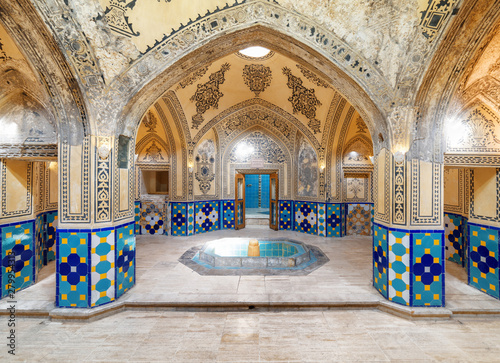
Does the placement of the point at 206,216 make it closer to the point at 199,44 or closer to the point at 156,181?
the point at 156,181

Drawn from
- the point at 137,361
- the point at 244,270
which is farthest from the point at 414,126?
the point at 137,361

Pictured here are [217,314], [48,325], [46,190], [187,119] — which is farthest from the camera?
[187,119]

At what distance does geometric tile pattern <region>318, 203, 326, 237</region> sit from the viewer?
8.04 m

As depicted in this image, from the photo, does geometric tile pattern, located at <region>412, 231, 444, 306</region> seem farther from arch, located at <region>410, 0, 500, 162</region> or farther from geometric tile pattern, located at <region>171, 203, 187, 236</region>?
geometric tile pattern, located at <region>171, 203, 187, 236</region>

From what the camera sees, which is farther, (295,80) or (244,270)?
(295,80)

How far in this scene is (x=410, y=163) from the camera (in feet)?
11.8

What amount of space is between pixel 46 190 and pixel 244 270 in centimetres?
443

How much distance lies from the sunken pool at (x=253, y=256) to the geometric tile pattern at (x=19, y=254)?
2861mm

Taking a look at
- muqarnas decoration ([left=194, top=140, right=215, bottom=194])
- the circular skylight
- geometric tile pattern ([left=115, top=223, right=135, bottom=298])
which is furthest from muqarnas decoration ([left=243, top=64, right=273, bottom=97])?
geometric tile pattern ([left=115, top=223, right=135, bottom=298])

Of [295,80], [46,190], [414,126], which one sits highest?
[295,80]

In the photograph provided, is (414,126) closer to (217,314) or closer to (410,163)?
(410,163)

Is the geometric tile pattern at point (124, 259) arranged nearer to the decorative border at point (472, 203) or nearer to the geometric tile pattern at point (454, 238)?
the decorative border at point (472, 203)

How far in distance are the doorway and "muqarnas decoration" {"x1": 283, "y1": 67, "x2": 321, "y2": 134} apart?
8.21 feet

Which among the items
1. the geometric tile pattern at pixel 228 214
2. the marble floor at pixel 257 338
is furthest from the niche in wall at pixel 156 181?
the marble floor at pixel 257 338
